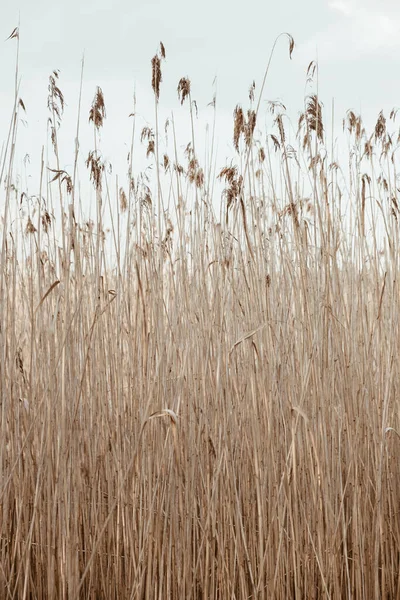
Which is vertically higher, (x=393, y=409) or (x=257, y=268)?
(x=257, y=268)

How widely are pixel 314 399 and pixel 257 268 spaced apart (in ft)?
1.22

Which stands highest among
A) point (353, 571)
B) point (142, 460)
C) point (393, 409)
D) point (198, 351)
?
point (198, 351)

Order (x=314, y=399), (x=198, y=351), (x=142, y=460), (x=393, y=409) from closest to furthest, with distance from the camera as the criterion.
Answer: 1. (x=142, y=460)
2. (x=314, y=399)
3. (x=198, y=351)
4. (x=393, y=409)

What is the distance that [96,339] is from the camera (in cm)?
193

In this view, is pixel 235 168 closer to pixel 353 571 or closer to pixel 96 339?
pixel 96 339

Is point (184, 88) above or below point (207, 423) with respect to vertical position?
above

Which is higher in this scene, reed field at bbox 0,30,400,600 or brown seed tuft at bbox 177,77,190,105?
brown seed tuft at bbox 177,77,190,105

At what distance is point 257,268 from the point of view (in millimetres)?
1740

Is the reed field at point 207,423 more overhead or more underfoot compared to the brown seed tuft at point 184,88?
more underfoot

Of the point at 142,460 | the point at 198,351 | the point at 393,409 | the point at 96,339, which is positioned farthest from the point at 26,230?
the point at 393,409

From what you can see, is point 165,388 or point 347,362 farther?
point 347,362

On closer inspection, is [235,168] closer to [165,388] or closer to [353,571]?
[165,388]

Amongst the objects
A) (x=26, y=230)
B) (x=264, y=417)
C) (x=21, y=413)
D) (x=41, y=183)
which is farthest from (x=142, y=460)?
(x=26, y=230)

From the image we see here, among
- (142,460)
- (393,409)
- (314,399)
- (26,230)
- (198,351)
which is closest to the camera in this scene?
(142,460)
